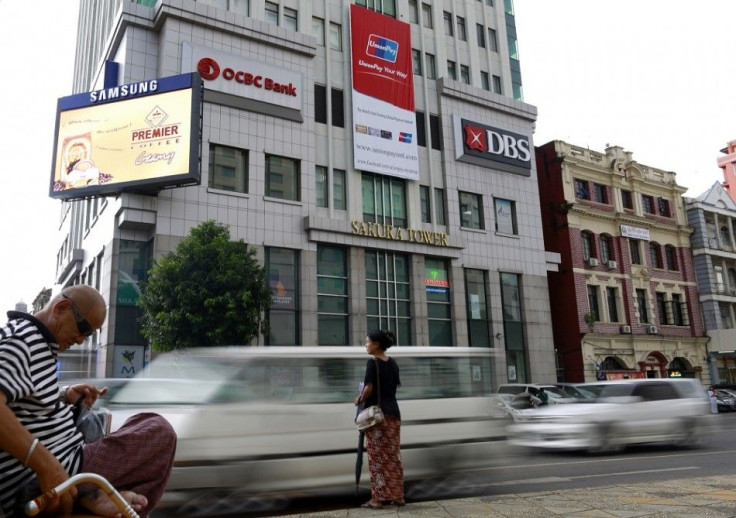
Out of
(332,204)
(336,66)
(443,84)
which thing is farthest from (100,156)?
(443,84)

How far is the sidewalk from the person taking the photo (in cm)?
533

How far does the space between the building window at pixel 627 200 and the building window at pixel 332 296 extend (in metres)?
21.1

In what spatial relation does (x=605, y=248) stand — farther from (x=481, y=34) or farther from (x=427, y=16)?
(x=427, y=16)

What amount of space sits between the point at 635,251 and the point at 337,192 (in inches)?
848

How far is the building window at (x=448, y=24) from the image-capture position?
33688 mm

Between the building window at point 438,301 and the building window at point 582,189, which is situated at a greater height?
the building window at point 582,189

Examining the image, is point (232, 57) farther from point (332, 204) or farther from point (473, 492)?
point (473, 492)

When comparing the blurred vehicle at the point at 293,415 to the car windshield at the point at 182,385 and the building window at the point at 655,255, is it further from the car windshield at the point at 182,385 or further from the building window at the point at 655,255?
the building window at the point at 655,255

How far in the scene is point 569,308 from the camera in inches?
1347

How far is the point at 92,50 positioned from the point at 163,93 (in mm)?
18400

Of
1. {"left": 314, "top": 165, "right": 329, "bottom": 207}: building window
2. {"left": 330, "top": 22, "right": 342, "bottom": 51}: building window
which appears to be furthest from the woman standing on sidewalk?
{"left": 330, "top": 22, "right": 342, "bottom": 51}: building window

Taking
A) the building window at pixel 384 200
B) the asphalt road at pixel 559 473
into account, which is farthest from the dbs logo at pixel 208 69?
the asphalt road at pixel 559 473

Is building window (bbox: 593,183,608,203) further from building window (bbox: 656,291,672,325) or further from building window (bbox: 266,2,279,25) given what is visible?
building window (bbox: 266,2,279,25)

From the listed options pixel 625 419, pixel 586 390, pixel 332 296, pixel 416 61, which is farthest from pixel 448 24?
pixel 625 419
